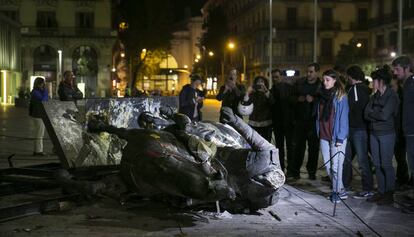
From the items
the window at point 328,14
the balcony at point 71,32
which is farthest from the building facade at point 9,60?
the window at point 328,14

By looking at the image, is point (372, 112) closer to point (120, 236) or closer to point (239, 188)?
point (239, 188)

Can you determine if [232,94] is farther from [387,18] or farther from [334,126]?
[387,18]

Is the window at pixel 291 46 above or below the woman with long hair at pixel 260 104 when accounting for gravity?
above

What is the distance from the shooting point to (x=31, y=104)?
14062 mm

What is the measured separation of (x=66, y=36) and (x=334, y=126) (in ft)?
199

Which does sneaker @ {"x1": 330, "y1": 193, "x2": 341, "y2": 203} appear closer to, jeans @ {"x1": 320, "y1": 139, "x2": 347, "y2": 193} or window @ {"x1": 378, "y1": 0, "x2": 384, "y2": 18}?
jeans @ {"x1": 320, "y1": 139, "x2": 347, "y2": 193}

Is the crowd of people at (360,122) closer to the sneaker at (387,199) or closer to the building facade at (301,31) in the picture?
the sneaker at (387,199)

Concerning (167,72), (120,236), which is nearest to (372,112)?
(120,236)

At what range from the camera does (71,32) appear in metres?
66.3

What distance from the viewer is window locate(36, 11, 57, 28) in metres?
66.5

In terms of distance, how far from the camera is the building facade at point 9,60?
45188mm

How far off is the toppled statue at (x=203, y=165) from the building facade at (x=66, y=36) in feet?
193

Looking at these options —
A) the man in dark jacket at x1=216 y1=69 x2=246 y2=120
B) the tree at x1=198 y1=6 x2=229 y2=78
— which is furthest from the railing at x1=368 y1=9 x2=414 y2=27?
the man in dark jacket at x1=216 y1=69 x2=246 y2=120

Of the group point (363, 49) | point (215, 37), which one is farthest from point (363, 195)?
point (215, 37)
